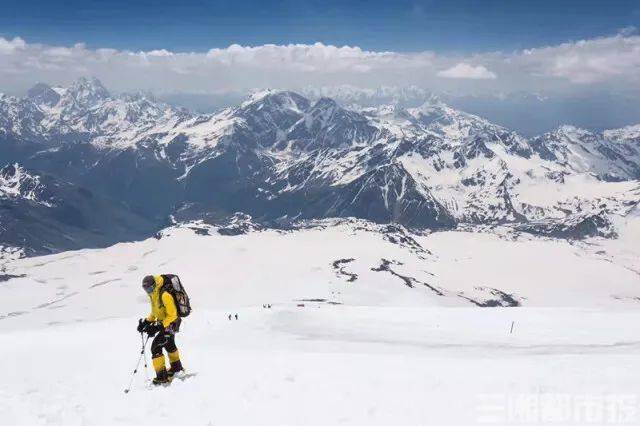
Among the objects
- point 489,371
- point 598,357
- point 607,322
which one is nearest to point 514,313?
point 607,322

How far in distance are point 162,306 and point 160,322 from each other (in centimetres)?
62

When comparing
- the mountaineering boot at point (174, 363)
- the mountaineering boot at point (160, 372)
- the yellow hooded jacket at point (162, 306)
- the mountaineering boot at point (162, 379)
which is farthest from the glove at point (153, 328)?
the mountaineering boot at point (162, 379)

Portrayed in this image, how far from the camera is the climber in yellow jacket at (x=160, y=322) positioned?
18.8m

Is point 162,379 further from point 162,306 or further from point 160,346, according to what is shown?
point 162,306

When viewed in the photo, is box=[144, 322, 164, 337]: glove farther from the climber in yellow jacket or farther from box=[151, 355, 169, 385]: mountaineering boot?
box=[151, 355, 169, 385]: mountaineering boot

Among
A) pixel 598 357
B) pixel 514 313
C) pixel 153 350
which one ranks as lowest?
pixel 514 313

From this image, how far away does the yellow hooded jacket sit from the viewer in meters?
18.8

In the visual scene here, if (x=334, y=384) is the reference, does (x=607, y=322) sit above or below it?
below

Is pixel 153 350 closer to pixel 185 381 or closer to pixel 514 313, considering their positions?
pixel 185 381

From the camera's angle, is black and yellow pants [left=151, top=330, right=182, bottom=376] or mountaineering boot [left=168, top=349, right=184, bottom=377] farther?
mountaineering boot [left=168, top=349, right=184, bottom=377]

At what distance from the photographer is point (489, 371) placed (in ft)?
66.2

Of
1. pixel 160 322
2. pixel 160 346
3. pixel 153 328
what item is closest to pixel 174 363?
pixel 160 346

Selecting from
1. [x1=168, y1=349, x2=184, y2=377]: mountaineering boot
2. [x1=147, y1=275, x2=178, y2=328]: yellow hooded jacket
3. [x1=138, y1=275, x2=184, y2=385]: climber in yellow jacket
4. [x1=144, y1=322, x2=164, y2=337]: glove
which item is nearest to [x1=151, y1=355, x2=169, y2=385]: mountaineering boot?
[x1=138, y1=275, x2=184, y2=385]: climber in yellow jacket

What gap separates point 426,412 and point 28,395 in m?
14.5
